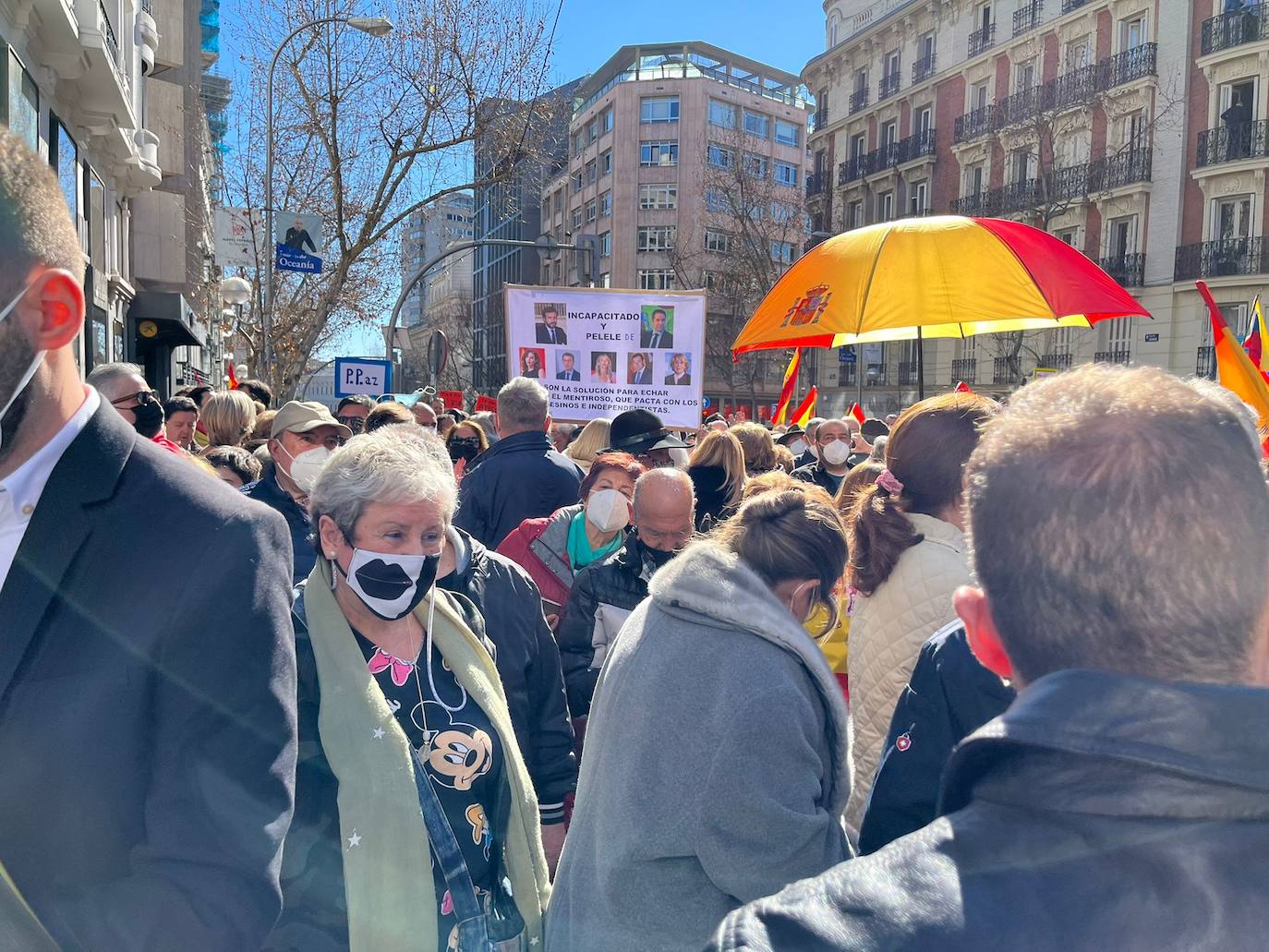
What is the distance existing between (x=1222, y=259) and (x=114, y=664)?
110 feet

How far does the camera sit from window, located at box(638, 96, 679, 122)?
61812 millimetres

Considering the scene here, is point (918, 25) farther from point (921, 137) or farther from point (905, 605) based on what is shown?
point (905, 605)

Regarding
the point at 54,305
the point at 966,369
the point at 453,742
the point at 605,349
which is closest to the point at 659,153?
the point at 966,369

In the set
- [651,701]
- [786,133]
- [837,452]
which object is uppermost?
[786,133]

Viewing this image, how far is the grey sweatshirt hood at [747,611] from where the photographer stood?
218cm

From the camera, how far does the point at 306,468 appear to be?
4.55 m

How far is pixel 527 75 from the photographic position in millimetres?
16281

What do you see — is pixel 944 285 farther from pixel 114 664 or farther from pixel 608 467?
pixel 114 664

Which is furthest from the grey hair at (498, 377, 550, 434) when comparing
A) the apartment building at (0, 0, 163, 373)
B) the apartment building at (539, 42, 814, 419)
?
the apartment building at (539, 42, 814, 419)

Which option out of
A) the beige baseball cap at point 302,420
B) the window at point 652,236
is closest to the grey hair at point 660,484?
the beige baseball cap at point 302,420

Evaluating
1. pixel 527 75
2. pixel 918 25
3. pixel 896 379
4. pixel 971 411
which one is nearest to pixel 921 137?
pixel 918 25

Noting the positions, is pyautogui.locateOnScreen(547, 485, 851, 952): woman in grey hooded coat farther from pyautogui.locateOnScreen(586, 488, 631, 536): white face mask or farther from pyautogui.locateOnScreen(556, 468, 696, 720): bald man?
pyautogui.locateOnScreen(586, 488, 631, 536): white face mask

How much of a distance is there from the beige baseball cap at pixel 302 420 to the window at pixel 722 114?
60503mm

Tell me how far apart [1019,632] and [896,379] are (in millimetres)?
40653
